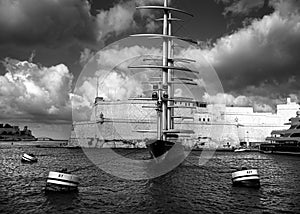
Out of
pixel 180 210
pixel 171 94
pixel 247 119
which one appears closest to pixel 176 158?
pixel 171 94

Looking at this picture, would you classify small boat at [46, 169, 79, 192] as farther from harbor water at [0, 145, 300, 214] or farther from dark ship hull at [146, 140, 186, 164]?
dark ship hull at [146, 140, 186, 164]

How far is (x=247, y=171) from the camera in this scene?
37562 millimetres

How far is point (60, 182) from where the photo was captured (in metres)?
32.0

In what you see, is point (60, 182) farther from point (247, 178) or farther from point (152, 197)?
point (247, 178)

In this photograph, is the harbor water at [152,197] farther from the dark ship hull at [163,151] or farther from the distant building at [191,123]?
the distant building at [191,123]

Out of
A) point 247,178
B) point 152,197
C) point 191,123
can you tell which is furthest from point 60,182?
point 191,123

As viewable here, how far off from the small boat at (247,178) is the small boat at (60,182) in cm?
1691

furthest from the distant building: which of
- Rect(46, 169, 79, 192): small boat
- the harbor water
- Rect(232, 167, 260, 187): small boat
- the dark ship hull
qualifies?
Rect(46, 169, 79, 192): small boat

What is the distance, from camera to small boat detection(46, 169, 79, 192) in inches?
1256

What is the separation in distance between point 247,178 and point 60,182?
745 inches

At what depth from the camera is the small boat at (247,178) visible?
36.8 metres

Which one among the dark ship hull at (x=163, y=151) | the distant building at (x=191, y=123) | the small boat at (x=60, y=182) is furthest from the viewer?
the distant building at (x=191, y=123)

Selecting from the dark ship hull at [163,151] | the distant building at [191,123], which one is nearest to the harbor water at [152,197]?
the dark ship hull at [163,151]

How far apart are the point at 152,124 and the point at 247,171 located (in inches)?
4913
